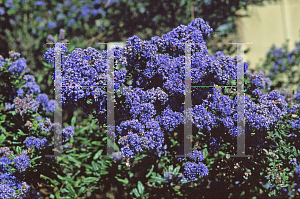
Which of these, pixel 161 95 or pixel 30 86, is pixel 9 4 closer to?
pixel 30 86

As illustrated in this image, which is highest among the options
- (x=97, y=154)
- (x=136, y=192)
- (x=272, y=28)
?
(x=272, y=28)

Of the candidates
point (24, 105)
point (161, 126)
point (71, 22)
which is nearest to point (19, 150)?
point (24, 105)

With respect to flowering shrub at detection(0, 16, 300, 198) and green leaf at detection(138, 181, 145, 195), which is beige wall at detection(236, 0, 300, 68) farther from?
green leaf at detection(138, 181, 145, 195)

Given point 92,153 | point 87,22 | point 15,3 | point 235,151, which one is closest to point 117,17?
point 87,22

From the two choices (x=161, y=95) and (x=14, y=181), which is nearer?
(x=161, y=95)

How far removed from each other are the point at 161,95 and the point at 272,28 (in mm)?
5841

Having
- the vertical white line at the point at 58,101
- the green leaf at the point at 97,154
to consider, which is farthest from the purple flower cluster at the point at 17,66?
the green leaf at the point at 97,154

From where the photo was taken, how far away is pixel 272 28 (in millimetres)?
6887

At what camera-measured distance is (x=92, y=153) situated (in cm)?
304

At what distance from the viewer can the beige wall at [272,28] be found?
6836mm

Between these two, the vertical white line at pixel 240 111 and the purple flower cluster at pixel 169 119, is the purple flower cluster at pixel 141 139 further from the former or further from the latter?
the vertical white line at pixel 240 111

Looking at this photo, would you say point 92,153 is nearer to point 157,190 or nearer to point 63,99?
point 157,190

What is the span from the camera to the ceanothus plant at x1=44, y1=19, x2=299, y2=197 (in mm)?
2088

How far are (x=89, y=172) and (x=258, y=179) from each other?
5.40 ft
